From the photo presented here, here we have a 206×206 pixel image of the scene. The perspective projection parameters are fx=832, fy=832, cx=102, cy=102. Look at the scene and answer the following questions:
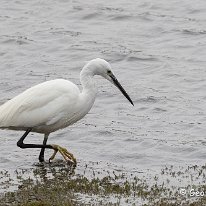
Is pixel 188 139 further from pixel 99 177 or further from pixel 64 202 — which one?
pixel 64 202

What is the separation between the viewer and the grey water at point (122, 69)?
1284 centimetres

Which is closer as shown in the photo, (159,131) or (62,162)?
(62,162)

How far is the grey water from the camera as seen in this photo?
1284 centimetres

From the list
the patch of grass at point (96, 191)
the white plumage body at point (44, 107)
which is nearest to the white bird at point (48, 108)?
the white plumage body at point (44, 107)

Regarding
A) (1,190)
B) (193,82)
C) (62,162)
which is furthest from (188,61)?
(1,190)

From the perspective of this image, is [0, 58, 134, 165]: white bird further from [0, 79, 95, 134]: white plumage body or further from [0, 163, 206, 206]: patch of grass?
[0, 163, 206, 206]: patch of grass

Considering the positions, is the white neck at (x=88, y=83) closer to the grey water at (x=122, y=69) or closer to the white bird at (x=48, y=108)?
the white bird at (x=48, y=108)

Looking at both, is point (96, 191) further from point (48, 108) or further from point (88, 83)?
point (88, 83)

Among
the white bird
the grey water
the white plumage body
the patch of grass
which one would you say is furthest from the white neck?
the patch of grass

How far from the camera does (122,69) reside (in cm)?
1812

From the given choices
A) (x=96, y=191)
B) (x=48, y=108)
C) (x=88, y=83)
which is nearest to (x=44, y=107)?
(x=48, y=108)

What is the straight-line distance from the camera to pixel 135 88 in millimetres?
16469

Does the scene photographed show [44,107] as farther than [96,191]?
Yes

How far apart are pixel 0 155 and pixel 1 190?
226 centimetres
